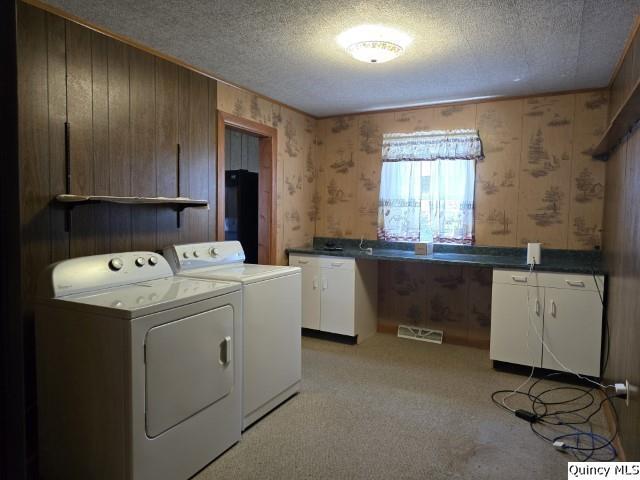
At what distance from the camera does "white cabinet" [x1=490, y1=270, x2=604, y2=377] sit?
3.01m

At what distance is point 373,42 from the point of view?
250 centimetres

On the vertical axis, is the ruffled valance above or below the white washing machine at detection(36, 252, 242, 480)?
above

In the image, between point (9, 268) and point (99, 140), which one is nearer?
point (9, 268)

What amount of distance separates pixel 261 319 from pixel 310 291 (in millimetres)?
1625

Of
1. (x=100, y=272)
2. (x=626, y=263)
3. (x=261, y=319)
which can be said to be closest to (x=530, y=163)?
(x=626, y=263)

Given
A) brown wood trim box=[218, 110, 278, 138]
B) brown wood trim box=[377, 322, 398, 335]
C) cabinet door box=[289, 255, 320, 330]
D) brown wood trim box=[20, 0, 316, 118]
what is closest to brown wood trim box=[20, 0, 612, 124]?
brown wood trim box=[20, 0, 316, 118]

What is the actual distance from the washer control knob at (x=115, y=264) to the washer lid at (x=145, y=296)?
4.1 inches

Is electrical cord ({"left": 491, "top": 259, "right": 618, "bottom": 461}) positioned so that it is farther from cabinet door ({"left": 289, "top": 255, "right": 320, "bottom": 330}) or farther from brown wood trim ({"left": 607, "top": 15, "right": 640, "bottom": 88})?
cabinet door ({"left": 289, "top": 255, "right": 320, "bottom": 330})

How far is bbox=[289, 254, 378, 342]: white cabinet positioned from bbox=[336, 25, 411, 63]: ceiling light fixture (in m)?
1.85

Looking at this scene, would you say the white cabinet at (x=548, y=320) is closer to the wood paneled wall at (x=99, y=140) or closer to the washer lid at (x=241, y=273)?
the washer lid at (x=241, y=273)

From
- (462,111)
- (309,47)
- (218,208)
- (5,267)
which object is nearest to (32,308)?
(218,208)

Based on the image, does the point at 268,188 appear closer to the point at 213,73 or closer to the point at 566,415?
the point at 213,73

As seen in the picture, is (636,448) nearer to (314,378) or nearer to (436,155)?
(314,378)

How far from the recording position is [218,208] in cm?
331
